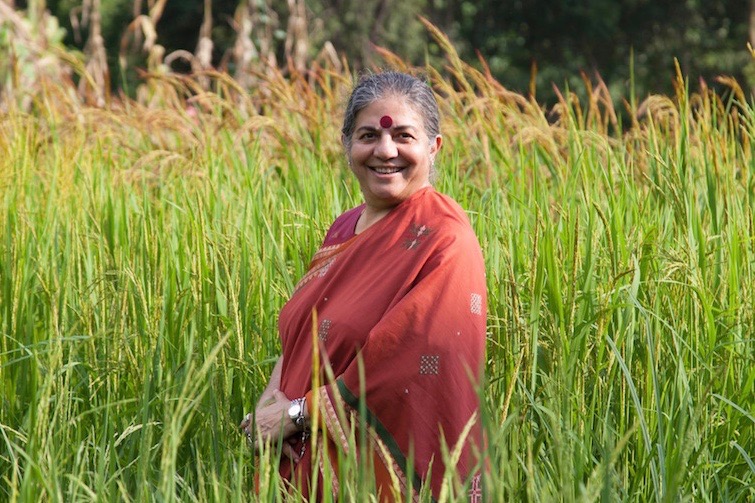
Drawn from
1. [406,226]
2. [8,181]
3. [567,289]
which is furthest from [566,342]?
[8,181]

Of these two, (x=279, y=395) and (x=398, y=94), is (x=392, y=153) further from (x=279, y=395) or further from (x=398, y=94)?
(x=279, y=395)

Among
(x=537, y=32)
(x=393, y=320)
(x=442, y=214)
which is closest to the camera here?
(x=393, y=320)

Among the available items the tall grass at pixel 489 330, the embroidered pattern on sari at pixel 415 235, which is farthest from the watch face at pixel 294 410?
the embroidered pattern on sari at pixel 415 235

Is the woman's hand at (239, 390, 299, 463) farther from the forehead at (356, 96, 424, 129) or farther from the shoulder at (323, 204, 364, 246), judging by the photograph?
the forehead at (356, 96, 424, 129)

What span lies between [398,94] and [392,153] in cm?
11

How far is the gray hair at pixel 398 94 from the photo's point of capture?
2072 millimetres

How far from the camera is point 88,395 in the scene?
259 centimetres

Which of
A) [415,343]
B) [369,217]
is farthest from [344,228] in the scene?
[415,343]

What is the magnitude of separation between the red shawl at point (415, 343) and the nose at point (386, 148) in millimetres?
121

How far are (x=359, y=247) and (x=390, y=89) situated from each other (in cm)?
29

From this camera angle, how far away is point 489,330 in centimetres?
244

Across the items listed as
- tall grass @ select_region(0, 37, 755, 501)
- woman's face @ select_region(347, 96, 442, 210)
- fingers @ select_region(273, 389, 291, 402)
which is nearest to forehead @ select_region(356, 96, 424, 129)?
woman's face @ select_region(347, 96, 442, 210)

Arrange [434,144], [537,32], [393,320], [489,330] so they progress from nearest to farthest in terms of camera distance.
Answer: [393,320] < [434,144] < [489,330] < [537,32]

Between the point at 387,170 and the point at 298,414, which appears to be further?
the point at 387,170
